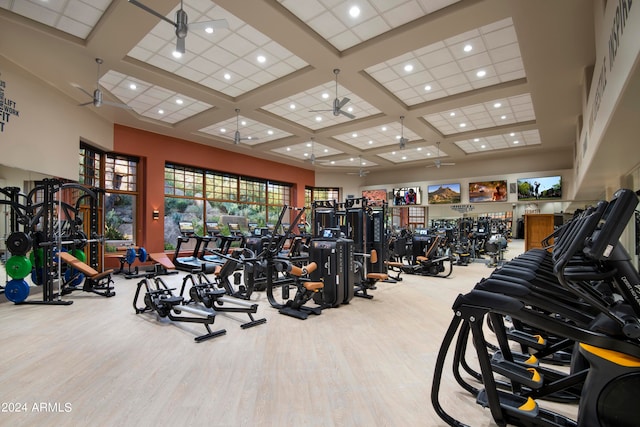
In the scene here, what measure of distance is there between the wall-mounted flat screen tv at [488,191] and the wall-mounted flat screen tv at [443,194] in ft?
2.24

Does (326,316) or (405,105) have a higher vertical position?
(405,105)

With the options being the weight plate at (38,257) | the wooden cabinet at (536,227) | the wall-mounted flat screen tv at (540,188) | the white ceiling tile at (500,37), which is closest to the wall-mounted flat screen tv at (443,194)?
the wall-mounted flat screen tv at (540,188)

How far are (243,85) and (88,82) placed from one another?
3455 mm

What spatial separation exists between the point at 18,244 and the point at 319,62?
6601mm

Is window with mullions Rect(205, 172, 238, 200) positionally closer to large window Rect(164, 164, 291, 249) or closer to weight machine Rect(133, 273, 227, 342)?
large window Rect(164, 164, 291, 249)

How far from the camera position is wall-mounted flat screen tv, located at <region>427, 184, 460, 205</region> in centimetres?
1568

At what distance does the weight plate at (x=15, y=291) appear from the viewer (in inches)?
220

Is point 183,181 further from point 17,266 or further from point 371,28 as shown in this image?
point 371,28

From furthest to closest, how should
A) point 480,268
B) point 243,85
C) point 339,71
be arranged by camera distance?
point 480,268 → point 243,85 → point 339,71

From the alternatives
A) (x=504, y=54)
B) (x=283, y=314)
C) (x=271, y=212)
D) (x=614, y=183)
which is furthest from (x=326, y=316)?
(x=271, y=212)

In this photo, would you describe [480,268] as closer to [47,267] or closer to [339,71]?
[339,71]

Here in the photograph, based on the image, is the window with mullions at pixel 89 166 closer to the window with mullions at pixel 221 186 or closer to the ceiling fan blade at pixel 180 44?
the window with mullions at pixel 221 186

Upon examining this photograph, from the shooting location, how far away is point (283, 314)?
5.04 m

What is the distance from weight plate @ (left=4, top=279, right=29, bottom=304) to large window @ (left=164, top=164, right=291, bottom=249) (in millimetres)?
5407
